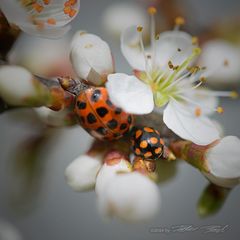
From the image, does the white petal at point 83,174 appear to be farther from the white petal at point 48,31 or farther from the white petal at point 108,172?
the white petal at point 48,31

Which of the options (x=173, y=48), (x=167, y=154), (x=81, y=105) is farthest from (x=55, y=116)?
(x=173, y=48)

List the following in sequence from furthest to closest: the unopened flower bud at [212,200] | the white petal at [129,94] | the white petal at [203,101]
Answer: the white petal at [203,101] → the unopened flower bud at [212,200] → the white petal at [129,94]

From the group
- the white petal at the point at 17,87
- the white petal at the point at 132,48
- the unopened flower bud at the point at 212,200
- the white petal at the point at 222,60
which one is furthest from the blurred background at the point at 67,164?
Result: the white petal at the point at 17,87

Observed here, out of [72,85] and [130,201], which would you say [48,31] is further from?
[130,201]

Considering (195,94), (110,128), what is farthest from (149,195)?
(195,94)

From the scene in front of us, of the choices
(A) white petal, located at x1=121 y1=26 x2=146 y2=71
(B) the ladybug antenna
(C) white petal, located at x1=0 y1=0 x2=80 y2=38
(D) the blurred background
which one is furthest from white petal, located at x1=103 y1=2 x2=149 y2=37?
(B) the ladybug antenna

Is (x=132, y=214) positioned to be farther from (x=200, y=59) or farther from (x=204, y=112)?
(x=200, y=59)

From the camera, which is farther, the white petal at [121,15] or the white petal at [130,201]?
the white petal at [121,15]

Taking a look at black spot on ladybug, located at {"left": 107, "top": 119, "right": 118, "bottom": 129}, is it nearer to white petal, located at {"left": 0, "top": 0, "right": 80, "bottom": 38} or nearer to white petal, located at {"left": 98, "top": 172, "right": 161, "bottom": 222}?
white petal, located at {"left": 98, "top": 172, "right": 161, "bottom": 222}
